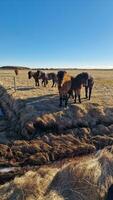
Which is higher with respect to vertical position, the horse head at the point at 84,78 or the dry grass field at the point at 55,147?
the horse head at the point at 84,78

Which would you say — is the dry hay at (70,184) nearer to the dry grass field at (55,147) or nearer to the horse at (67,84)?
the dry grass field at (55,147)

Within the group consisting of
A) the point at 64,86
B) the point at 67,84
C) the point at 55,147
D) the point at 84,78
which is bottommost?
the point at 55,147

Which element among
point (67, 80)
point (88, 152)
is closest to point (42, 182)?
point (88, 152)

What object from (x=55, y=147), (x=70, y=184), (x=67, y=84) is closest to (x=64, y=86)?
(x=67, y=84)

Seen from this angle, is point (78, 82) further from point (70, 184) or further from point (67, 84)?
point (70, 184)

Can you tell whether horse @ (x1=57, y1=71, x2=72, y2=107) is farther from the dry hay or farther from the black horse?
the dry hay

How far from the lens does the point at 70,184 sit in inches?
412

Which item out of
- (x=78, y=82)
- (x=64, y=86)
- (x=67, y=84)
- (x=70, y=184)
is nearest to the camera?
(x=70, y=184)

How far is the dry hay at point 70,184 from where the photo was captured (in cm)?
1023

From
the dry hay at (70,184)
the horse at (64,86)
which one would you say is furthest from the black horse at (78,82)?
the dry hay at (70,184)

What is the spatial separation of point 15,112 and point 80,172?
38.9ft

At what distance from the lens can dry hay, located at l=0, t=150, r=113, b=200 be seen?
33.6 feet

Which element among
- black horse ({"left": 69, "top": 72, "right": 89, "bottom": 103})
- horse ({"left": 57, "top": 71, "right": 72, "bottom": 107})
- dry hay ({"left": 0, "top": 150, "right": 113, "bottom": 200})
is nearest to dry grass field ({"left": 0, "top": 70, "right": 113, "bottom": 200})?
dry hay ({"left": 0, "top": 150, "right": 113, "bottom": 200})

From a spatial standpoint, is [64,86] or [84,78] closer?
[64,86]
